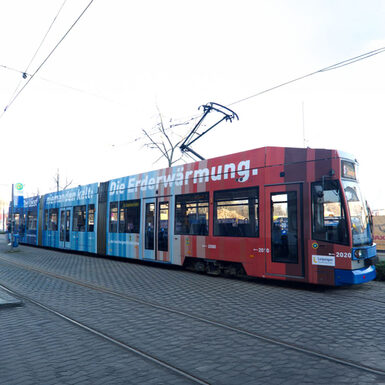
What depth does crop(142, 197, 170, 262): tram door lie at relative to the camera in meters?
11.9

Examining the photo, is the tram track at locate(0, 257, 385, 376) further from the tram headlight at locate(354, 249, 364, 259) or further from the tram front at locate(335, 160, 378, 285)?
the tram headlight at locate(354, 249, 364, 259)

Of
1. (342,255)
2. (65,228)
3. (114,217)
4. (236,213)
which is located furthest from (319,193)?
(65,228)

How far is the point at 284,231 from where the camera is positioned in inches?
334

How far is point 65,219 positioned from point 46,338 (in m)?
14.7

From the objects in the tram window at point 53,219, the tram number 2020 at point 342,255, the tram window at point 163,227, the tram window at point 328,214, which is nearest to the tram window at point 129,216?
the tram window at point 163,227

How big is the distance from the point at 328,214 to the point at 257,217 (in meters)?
1.77

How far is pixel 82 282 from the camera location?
930cm

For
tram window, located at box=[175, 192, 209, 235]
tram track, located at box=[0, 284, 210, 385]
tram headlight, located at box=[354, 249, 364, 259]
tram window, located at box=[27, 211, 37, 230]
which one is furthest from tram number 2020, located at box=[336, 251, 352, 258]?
tram window, located at box=[27, 211, 37, 230]

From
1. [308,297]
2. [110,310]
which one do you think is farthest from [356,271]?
[110,310]

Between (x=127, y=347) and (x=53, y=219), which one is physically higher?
(x=53, y=219)

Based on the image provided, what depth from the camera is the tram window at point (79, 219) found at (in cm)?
1701

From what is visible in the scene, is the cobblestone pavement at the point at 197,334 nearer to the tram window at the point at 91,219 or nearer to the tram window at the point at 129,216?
the tram window at the point at 129,216

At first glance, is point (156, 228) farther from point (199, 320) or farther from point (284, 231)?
point (199, 320)

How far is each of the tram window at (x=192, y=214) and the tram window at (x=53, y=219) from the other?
10772 mm
